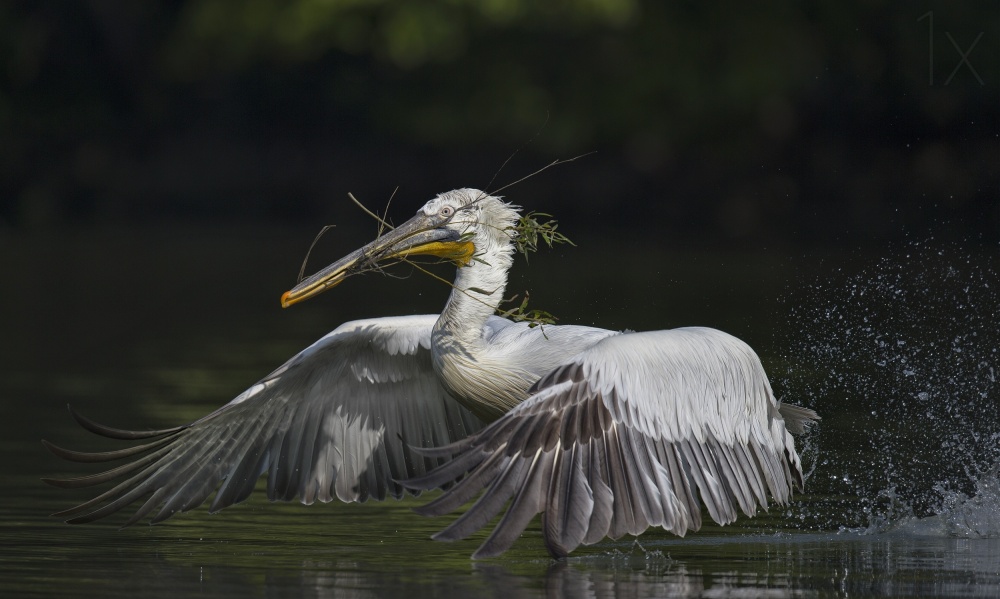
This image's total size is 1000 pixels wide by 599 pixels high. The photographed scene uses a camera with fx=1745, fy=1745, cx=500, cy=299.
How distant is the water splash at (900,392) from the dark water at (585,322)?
3 cm

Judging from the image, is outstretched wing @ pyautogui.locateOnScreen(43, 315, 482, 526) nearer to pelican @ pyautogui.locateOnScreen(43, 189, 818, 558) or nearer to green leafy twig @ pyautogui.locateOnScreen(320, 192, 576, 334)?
pelican @ pyautogui.locateOnScreen(43, 189, 818, 558)

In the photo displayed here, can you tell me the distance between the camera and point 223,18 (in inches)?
1185

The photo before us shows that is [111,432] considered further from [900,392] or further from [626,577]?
[900,392]

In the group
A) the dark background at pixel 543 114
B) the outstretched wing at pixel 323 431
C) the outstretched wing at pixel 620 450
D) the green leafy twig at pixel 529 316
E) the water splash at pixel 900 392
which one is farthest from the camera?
the dark background at pixel 543 114

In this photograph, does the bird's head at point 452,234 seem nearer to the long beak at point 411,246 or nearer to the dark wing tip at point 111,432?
the long beak at point 411,246

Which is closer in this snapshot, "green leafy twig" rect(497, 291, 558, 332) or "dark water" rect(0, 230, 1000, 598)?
"dark water" rect(0, 230, 1000, 598)

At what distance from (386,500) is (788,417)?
6.72ft

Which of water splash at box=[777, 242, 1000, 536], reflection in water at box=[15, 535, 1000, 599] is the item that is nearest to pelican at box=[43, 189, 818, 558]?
reflection in water at box=[15, 535, 1000, 599]

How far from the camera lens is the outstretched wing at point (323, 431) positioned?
7633 millimetres

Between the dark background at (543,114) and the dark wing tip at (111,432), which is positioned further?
the dark background at (543,114)

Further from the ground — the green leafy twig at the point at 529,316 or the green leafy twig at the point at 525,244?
the green leafy twig at the point at 525,244

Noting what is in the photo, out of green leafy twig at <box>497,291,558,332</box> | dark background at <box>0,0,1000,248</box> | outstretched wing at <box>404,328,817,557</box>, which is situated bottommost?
outstretched wing at <box>404,328,817,557</box>

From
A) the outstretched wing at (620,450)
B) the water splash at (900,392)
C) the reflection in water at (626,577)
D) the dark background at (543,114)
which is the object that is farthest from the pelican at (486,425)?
the dark background at (543,114)

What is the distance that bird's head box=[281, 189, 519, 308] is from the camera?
7.45 metres
